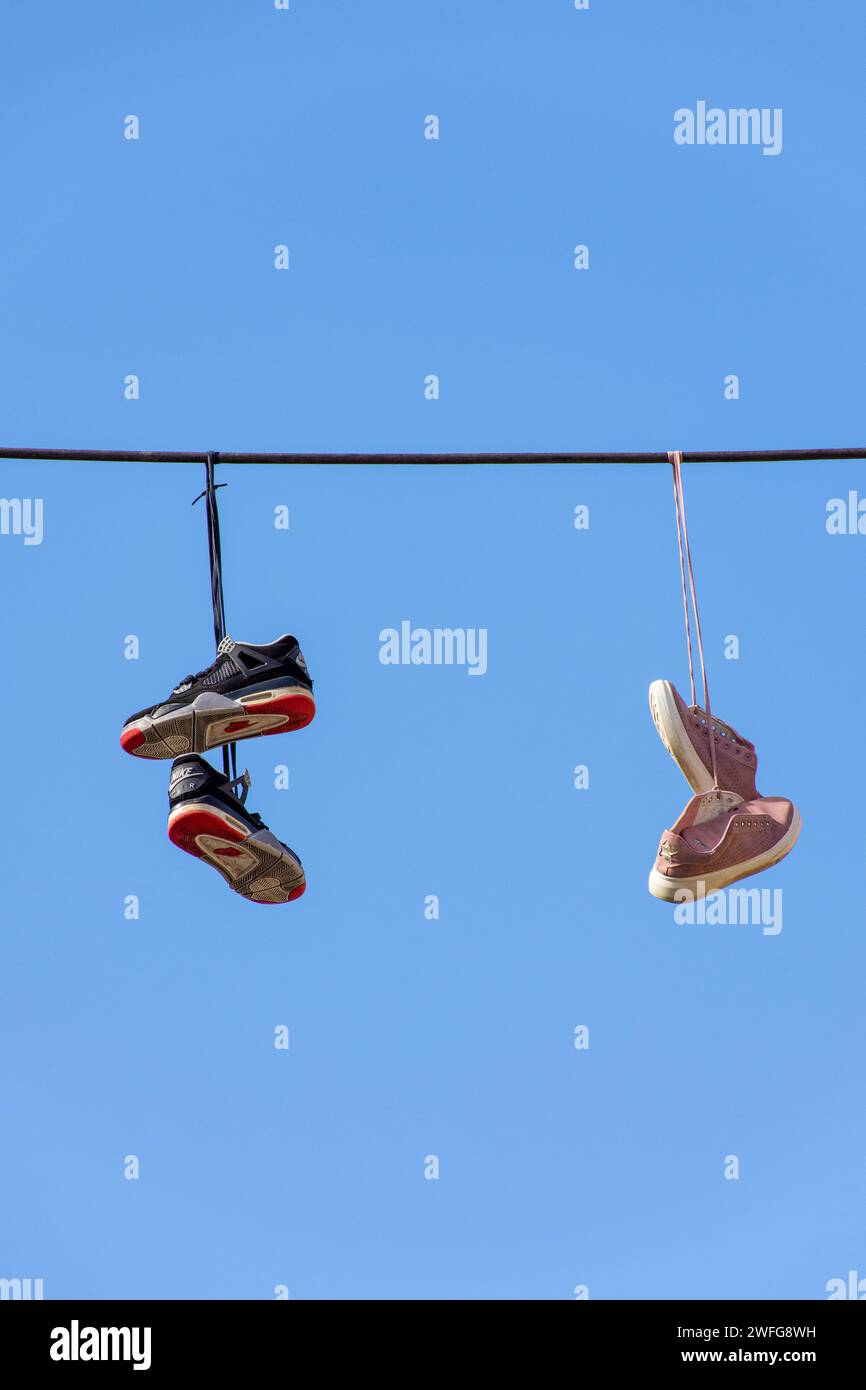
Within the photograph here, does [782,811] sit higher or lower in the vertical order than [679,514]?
lower

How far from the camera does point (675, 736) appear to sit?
33.3 ft

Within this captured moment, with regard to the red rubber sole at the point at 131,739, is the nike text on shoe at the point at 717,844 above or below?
below

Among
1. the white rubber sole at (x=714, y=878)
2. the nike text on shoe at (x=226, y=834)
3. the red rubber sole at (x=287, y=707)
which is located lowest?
the white rubber sole at (x=714, y=878)

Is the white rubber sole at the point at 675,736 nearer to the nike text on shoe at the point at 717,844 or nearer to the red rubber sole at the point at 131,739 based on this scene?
the nike text on shoe at the point at 717,844

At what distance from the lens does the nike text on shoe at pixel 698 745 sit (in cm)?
1016

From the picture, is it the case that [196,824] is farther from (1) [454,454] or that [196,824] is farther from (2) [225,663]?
(1) [454,454]

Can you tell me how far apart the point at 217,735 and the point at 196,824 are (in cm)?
38

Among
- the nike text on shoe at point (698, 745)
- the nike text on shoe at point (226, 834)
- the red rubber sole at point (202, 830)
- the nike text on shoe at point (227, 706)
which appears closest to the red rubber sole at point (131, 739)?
the nike text on shoe at point (227, 706)

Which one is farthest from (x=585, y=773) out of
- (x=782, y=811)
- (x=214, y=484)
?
(x=214, y=484)

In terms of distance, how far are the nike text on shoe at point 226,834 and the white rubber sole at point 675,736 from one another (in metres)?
1.61

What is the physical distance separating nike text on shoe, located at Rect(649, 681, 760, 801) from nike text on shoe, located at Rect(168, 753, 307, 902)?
1635 mm

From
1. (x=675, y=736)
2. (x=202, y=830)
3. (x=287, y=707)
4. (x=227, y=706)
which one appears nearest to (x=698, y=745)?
(x=675, y=736)

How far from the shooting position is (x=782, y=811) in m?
10.4
